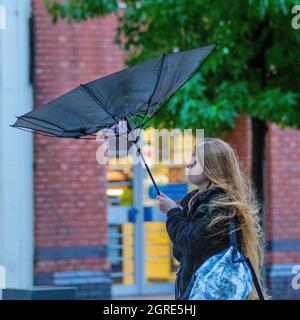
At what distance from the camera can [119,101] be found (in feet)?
16.9

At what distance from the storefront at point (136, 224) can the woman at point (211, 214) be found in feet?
21.6

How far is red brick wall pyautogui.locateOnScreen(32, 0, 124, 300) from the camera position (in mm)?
10445

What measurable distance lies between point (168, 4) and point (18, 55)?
10.0 ft

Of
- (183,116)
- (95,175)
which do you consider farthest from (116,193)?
(183,116)

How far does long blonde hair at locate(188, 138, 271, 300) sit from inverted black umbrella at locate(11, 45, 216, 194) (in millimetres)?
396

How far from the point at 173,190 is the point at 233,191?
6622mm

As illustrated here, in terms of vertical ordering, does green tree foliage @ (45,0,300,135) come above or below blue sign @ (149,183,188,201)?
above

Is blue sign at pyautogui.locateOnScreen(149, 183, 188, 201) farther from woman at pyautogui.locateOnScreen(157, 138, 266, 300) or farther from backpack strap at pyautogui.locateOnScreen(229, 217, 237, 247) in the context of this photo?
backpack strap at pyautogui.locateOnScreen(229, 217, 237, 247)

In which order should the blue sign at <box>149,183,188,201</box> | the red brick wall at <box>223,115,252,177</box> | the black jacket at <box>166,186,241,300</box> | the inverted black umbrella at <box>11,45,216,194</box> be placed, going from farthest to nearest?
1. the blue sign at <box>149,183,188,201</box>
2. the red brick wall at <box>223,115,252,177</box>
3. the inverted black umbrella at <box>11,45,216,194</box>
4. the black jacket at <box>166,186,241,300</box>

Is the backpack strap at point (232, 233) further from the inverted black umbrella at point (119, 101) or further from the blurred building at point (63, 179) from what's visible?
the blurred building at point (63, 179)

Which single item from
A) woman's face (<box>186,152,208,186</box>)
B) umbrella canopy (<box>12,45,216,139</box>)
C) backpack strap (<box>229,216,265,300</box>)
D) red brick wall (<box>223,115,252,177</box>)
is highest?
red brick wall (<box>223,115,252,177</box>)

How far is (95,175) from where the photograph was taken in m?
10.6

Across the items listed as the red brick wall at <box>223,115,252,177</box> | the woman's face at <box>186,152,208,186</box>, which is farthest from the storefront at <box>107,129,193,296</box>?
the woman's face at <box>186,152,208,186</box>

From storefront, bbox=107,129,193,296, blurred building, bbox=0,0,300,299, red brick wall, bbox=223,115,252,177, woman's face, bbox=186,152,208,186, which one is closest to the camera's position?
woman's face, bbox=186,152,208,186
